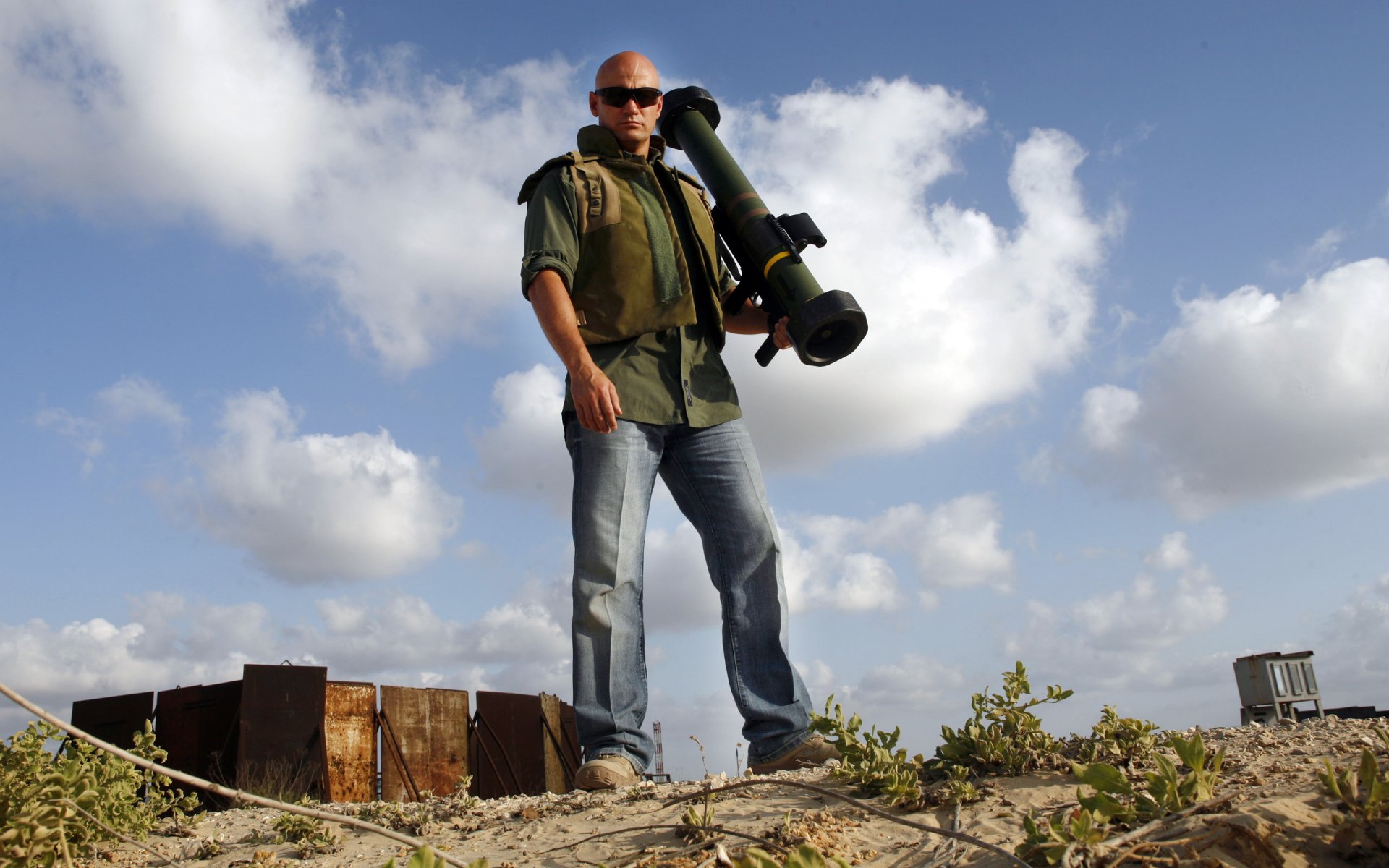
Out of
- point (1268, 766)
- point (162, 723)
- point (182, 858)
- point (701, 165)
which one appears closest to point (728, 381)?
point (701, 165)

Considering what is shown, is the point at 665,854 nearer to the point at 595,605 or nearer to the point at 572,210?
the point at 595,605

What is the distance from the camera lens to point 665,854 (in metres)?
1.93

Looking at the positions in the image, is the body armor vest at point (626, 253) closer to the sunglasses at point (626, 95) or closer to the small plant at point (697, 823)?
the sunglasses at point (626, 95)

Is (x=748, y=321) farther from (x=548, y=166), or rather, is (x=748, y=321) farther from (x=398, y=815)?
(x=398, y=815)

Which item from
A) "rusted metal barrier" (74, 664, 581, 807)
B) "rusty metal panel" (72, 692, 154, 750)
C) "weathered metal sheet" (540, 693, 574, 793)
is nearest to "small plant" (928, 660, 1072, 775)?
"rusted metal barrier" (74, 664, 581, 807)

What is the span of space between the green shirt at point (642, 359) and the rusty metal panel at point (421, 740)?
4.15 meters

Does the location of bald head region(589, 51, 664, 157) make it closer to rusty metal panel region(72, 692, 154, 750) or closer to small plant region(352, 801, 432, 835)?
small plant region(352, 801, 432, 835)

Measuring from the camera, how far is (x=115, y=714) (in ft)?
19.3

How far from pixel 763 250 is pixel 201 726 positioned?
188 inches

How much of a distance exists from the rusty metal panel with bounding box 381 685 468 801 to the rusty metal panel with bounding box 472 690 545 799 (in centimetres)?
22

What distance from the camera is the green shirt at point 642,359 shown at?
3361 millimetres

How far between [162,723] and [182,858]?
3639 millimetres

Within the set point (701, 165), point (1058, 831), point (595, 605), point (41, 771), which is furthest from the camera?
point (701, 165)

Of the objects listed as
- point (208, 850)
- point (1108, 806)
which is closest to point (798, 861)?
point (1108, 806)
